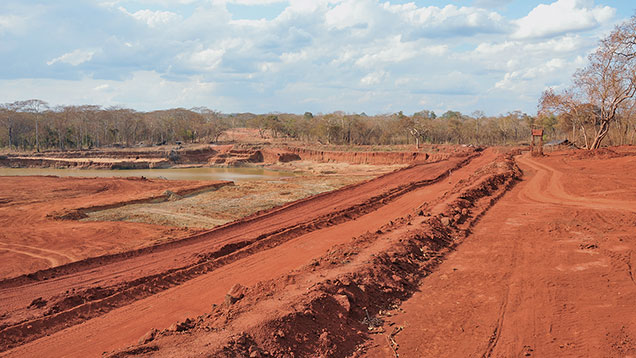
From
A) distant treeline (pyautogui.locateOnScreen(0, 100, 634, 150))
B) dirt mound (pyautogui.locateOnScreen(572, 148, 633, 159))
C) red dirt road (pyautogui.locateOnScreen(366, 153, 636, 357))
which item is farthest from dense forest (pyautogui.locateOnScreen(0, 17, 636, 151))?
red dirt road (pyautogui.locateOnScreen(366, 153, 636, 357))

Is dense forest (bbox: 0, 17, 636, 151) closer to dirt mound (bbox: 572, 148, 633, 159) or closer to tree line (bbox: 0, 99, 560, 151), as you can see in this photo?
tree line (bbox: 0, 99, 560, 151)

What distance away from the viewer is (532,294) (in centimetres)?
743

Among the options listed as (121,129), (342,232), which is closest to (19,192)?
(342,232)

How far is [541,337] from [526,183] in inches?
723

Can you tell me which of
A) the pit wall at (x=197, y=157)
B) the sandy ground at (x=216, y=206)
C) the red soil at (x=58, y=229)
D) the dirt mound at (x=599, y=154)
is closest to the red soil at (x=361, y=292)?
the red soil at (x=58, y=229)

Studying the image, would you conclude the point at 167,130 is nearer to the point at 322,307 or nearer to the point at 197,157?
the point at 197,157

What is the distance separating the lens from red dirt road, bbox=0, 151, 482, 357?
286 inches

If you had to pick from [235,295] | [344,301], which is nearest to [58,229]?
[235,295]

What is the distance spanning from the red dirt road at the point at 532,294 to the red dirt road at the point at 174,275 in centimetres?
419

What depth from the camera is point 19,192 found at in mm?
27422

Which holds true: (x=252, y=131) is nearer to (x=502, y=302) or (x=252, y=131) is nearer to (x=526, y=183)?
(x=526, y=183)

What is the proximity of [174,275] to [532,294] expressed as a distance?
8105 millimetres

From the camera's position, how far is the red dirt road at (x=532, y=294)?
18.7 feet

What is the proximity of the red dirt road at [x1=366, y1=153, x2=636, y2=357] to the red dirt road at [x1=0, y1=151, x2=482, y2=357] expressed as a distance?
4.19 metres
